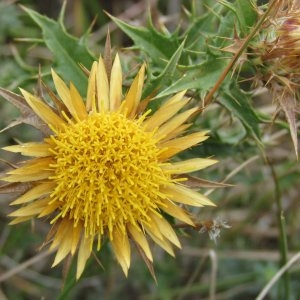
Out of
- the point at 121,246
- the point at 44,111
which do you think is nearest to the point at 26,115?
the point at 44,111

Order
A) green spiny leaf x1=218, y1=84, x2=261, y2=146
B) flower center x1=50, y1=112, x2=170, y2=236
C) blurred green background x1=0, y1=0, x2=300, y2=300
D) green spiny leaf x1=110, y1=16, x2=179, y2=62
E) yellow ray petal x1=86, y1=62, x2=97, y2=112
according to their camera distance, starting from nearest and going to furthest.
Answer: flower center x1=50, y1=112, x2=170, y2=236 → yellow ray petal x1=86, y1=62, x2=97, y2=112 → green spiny leaf x1=218, y1=84, x2=261, y2=146 → green spiny leaf x1=110, y1=16, x2=179, y2=62 → blurred green background x1=0, y1=0, x2=300, y2=300

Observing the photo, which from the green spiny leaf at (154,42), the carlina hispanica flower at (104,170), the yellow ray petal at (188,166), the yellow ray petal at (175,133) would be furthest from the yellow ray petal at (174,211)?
the green spiny leaf at (154,42)

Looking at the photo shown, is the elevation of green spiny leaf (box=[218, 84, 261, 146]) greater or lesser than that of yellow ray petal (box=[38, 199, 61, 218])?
lesser

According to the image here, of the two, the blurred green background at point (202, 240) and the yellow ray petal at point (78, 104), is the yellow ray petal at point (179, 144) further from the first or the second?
the blurred green background at point (202, 240)

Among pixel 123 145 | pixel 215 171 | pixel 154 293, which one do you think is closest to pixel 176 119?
pixel 123 145

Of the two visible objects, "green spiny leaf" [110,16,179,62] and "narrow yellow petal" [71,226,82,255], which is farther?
"green spiny leaf" [110,16,179,62]

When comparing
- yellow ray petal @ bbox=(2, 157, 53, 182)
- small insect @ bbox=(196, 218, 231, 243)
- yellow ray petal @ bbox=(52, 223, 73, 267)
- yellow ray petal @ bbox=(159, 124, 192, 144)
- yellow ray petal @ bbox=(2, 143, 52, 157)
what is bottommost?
Answer: small insect @ bbox=(196, 218, 231, 243)

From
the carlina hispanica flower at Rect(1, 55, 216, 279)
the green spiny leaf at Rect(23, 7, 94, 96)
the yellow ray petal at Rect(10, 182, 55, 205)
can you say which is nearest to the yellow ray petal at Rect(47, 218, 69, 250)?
the carlina hispanica flower at Rect(1, 55, 216, 279)

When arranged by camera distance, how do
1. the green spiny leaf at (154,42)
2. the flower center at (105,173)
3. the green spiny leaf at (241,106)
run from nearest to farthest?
1. the flower center at (105,173)
2. the green spiny leaf at (241,106)
3. the green spiny leaf at (154,42)

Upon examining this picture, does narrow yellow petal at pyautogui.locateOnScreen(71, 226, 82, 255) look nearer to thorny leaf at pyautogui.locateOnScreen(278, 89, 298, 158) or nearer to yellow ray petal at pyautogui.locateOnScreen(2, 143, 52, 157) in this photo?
yellow ray petal at pyautogui.locateOnScreen(2, 143, 52, 157)
